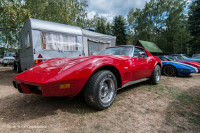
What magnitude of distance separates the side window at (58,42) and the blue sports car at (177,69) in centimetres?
477

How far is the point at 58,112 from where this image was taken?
1.79 metres

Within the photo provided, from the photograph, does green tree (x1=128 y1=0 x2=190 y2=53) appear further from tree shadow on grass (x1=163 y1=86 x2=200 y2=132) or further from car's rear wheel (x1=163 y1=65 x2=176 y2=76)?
tree shadow on grass (x1=163 y1=86 x2=200 y2=132)

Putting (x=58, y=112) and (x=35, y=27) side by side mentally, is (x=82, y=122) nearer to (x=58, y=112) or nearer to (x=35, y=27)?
(x=58, y=112)

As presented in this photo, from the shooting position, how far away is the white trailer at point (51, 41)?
160 inches

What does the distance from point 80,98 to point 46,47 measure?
303 centimetres

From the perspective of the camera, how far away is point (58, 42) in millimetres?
4715

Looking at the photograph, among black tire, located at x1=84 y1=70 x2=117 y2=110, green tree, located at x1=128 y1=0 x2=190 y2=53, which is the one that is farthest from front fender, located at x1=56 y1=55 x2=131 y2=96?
green tree, located at x1=128 y1=0 x2=190 y2=53

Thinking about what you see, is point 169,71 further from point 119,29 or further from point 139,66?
point 119,29

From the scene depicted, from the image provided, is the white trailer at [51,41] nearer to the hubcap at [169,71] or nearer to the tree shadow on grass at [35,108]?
the tree shadow on grass at [35,108]

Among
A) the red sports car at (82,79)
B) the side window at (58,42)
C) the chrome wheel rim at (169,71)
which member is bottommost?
the chrome wheel rim at (169,71)

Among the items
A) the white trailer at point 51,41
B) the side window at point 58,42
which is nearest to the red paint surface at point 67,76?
the white trailer at point 51,41

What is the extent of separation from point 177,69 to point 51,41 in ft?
19.6

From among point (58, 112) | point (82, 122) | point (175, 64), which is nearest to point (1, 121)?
point (58, 112)

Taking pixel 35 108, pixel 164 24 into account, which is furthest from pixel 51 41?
pixel 164 24
